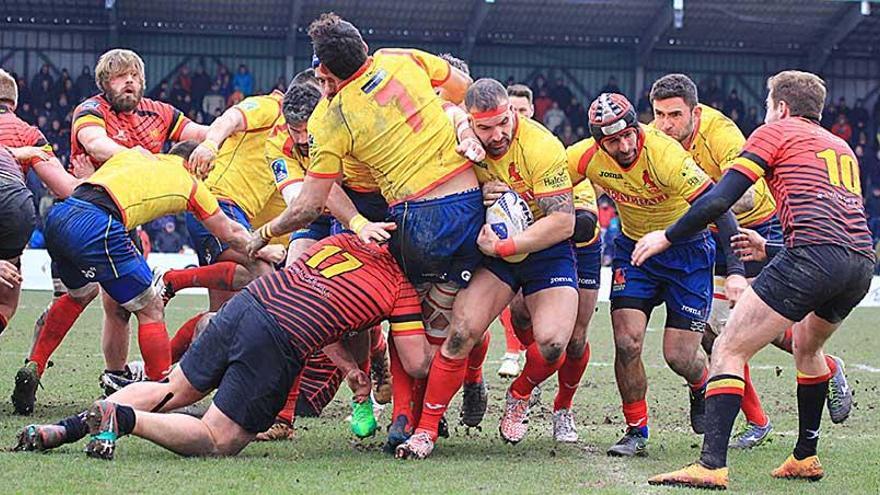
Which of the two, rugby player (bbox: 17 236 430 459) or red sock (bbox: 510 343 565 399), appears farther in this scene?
red sock (bbox: 510 343 565 399)

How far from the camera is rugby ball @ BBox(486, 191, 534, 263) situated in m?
6.94

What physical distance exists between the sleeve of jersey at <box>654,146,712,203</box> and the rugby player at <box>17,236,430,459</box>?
177 centimetres

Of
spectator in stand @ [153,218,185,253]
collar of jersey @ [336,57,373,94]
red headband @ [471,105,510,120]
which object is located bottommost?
spectator in stand @ [153,218,185,253]

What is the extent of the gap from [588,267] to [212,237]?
10.4 ft

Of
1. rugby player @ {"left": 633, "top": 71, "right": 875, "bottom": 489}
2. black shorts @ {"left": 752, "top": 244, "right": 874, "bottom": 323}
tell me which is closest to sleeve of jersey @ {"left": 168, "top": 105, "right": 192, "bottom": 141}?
rugby player @ {"left": 633, "top": 71, "right": 875, "bottom": 489}

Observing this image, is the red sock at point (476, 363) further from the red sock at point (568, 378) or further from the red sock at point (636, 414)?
the red sock at point (636, 414)

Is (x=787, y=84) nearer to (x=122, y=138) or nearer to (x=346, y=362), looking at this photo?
(x=346, y=362)

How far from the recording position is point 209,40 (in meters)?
32.7

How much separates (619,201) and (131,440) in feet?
10.6

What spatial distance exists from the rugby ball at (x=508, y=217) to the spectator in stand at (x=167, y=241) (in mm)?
18078

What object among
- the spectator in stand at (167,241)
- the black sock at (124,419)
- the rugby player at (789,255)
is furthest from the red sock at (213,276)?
the spectator in stand at (167,241)

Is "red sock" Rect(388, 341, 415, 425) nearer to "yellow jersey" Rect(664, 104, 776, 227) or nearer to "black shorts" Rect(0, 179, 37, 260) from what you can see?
"black shorts" Rect(0, 179, 37, 260)

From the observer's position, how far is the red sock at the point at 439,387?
6.96 metres

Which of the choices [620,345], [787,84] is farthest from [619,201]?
[787,84]
